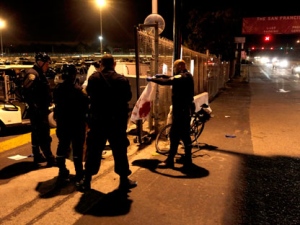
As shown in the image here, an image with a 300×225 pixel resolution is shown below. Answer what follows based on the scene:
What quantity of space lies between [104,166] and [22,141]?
2.96m

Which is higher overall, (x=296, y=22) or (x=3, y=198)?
(x=296, y=22)

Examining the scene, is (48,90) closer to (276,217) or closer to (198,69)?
(276,217)

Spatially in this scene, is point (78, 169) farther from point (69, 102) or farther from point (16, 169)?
point (16, 169)

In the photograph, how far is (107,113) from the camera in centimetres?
459

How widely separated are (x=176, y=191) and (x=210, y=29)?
22.9m

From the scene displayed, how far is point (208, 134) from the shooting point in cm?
880

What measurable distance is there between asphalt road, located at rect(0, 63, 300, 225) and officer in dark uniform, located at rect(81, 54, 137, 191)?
1.66ft

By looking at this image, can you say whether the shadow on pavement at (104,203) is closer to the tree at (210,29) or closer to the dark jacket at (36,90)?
the dark jacket at (36,90)

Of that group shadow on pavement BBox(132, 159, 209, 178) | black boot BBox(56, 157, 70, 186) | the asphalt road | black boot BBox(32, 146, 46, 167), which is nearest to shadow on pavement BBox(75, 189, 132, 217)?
the asphalt road

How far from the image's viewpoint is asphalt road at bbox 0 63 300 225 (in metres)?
4.12

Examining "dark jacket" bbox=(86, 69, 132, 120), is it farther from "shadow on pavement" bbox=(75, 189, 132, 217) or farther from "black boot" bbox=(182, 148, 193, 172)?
"black boot" bbox=(182, 148, 193, 172)

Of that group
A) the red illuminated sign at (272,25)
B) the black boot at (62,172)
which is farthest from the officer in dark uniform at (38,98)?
the red illuminated sign at (272,25)

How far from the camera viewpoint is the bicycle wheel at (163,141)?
6871 millimetres

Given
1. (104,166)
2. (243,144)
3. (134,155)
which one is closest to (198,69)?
(243,144)
